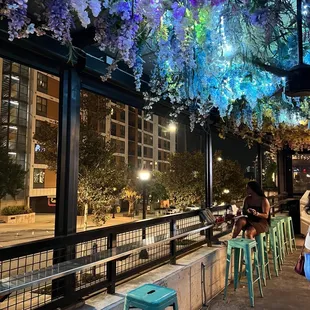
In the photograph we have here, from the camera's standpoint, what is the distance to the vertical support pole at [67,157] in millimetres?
2455

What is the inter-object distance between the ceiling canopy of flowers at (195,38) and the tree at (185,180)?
26.2 ft

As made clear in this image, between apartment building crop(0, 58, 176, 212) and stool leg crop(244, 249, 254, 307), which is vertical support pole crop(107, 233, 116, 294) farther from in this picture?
apartment building crop(0, 58, 176, 212)

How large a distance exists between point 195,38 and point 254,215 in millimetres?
2977

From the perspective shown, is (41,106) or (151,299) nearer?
(151,299)

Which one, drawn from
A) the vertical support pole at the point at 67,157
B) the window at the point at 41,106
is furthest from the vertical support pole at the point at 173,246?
the window at the point at 41,106

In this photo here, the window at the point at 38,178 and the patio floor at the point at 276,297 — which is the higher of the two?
the window at the point at 38,178

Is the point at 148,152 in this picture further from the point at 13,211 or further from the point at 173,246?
the point at 173,246

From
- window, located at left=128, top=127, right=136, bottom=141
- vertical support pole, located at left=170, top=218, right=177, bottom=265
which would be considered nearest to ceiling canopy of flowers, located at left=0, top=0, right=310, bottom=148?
vertical support pole, located at left=170, top=218, right=177, bottom=265

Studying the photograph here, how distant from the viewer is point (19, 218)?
2223 centimetres

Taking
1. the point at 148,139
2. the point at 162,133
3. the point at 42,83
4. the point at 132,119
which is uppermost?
the point at 132,119

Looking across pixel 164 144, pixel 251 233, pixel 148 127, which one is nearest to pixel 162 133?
pixel 164 144

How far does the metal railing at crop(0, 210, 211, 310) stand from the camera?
1918mm

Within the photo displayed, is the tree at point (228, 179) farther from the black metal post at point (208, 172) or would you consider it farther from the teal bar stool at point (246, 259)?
the teal bar stool at point (246, 259)

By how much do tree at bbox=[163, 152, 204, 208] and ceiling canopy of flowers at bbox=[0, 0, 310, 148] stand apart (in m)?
7.99
